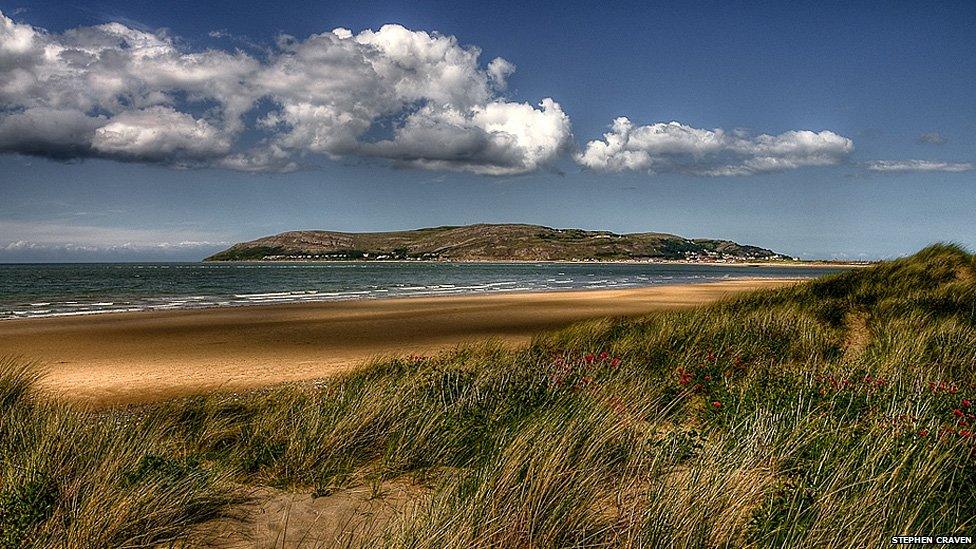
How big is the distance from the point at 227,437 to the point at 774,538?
5.09 metres

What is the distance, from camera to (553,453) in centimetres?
439

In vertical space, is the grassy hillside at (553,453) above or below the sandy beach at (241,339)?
above

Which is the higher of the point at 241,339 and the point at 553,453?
the point at 553,453

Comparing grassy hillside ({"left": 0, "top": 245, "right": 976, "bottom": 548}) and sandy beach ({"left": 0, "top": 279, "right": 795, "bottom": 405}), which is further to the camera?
sandy beach ({"left": 0, "top": 279, "right": 795, "bottom": 405})

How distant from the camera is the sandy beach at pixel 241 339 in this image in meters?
13.1

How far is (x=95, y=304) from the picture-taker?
112ft

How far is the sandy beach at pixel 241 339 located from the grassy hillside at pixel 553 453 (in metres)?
4.54

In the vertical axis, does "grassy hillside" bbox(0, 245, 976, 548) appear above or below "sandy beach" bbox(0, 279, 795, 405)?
above

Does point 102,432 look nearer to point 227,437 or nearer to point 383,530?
point 227,437

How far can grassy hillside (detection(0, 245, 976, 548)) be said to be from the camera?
3.76 meters

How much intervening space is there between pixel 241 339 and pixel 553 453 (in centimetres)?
1767

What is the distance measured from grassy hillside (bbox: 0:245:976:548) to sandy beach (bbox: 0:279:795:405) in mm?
4543

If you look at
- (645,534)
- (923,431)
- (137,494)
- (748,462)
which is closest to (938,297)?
(923,431)

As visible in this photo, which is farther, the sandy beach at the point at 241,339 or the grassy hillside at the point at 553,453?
the sandy beach at the point at 241,339
